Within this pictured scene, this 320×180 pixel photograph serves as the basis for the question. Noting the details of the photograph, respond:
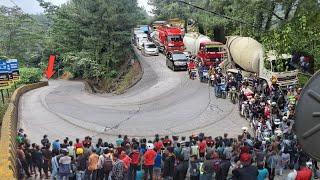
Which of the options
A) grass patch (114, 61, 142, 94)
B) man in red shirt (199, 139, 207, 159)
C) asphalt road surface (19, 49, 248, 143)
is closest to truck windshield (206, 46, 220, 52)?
asphalt road surface (19, 49, 248, 143)

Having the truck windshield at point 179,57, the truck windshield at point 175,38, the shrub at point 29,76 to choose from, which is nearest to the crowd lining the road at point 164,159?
the truck windshield at point 179,57

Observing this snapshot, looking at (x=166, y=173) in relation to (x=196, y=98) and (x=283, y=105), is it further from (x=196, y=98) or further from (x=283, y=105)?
(x=196, y=98)

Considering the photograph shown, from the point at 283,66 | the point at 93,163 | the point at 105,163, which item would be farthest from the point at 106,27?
the point at 105,163

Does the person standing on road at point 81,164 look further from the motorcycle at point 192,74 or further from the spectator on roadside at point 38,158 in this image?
the motorcycle at point 192,74

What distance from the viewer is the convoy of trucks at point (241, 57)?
26.2 m

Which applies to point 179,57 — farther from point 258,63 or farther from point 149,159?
point 149,159

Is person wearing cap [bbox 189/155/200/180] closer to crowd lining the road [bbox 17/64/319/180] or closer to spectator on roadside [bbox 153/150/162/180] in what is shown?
crowd lining the road [bbox 17/64/319/180]

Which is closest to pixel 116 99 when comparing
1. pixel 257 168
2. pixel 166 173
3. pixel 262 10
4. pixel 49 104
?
pixel 49 104

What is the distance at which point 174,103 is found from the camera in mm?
28094

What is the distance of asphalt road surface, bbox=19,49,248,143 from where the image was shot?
22609 millimetres

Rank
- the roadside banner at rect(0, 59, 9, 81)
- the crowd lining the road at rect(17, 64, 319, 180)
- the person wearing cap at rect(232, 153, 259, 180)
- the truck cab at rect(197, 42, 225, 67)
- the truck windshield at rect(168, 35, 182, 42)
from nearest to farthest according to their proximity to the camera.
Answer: the person wearing cap at rect(232, 153, 259, 180)
the crowd lining the road at rect(17, 64, 319, 180)
the roadside banner at rect(0, 59, 9, 81)
the truck cab at rect(197, 42, 225, 67)
the truck windshield at rect(168, 35, 182, 42)

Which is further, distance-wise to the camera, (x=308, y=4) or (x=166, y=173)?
(x=308, y=4)

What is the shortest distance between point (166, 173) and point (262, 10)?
57.9 feet

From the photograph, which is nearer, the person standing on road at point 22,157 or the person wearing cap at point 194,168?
the person wearing cap at point 194,168
